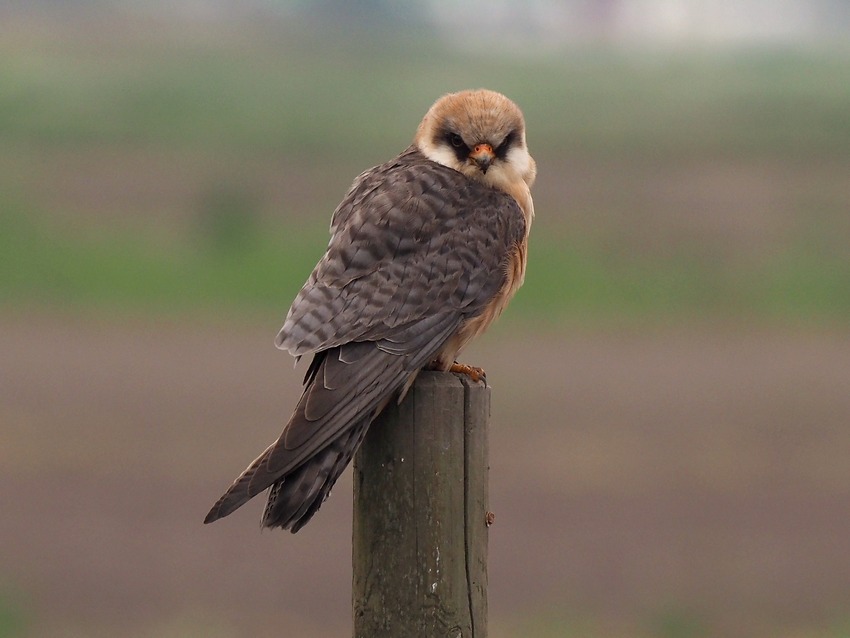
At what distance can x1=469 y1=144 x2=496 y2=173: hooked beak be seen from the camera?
5812 millimetres

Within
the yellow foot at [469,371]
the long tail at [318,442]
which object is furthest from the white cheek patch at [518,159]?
the long tail at [318,442]

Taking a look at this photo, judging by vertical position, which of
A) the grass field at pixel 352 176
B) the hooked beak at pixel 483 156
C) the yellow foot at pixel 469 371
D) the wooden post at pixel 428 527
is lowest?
the wooden post at pixel 428 527

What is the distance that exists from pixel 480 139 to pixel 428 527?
1.82 metres

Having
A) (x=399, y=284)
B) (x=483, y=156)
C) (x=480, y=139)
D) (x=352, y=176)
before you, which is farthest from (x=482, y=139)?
(x=352, y=176)

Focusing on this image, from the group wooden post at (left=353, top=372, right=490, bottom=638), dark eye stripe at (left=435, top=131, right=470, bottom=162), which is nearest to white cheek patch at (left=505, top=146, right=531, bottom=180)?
dark eye stripe at (left=435, top=131, right=470, bottom=162)

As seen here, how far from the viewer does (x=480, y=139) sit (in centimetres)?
591

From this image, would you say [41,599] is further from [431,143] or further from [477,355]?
[477,355]

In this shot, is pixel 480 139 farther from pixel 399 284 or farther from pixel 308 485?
pixel 308 485

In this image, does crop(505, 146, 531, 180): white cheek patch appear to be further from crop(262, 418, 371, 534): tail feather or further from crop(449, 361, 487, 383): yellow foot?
crop(262, 418, 371, 534): tail feather

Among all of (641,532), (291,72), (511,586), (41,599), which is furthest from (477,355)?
(291,72)

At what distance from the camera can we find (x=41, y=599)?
371 inches

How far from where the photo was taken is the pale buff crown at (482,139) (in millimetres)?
5883

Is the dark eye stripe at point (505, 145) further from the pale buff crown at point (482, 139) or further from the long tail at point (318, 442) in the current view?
the long tail at point (318, 442)

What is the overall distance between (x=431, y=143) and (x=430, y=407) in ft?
5.44
